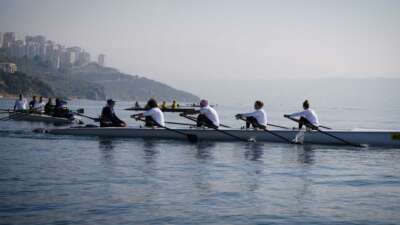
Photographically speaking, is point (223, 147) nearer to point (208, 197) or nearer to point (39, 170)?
point (39, 170)

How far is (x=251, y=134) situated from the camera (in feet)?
94.3

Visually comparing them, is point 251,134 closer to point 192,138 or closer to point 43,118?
point 192,138

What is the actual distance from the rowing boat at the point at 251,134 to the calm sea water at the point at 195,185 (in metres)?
2.06

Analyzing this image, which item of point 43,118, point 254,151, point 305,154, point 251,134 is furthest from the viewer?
point 43,118

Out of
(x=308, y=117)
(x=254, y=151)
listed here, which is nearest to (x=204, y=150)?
(x=254, y=151)

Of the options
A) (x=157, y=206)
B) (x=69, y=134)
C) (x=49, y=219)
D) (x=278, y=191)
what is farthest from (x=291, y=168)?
(x=69, y=134)

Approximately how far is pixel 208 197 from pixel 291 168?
651cm

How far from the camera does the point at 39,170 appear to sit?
58.3ft

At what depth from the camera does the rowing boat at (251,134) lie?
90.4 ft

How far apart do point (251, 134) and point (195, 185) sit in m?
13.4

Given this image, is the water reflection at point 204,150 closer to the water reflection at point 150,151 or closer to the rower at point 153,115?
the water reflection at point 150,151

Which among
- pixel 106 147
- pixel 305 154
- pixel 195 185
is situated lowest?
pixel 195 185

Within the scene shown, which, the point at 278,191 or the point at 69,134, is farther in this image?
the point at 69,134

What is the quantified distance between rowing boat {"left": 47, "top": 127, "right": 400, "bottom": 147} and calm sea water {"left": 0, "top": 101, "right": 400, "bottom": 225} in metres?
2.06
